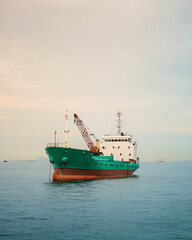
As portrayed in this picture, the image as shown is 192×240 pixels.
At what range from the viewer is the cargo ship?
168ft

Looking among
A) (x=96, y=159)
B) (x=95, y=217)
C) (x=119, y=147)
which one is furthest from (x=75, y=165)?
(x=95, y=217)

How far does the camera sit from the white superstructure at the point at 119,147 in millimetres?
70625

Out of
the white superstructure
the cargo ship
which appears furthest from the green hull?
the white superstructure

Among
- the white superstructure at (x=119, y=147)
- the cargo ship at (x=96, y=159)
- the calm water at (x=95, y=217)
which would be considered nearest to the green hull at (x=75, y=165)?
the cargo ship at (x=96, y=159)

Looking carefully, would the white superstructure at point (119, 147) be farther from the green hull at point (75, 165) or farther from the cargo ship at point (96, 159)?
the green hull at point (75, 165)

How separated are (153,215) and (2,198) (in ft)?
73.8

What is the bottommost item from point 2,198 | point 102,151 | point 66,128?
point 2,198

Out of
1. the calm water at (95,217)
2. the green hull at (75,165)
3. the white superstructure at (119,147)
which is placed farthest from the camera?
the white superstructure at (119,147)

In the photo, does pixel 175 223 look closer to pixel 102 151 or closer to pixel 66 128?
pixel 66 128

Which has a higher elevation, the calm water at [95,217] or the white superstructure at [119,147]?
the white superstructure at [119,147]

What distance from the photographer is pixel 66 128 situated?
5684 centimetres

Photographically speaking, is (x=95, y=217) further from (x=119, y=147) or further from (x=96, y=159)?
(x=119, y=147)

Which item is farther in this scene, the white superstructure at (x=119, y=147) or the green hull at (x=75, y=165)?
the white superstructure at (x=119, y=147)

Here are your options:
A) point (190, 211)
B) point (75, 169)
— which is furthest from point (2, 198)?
point (190, 211)
